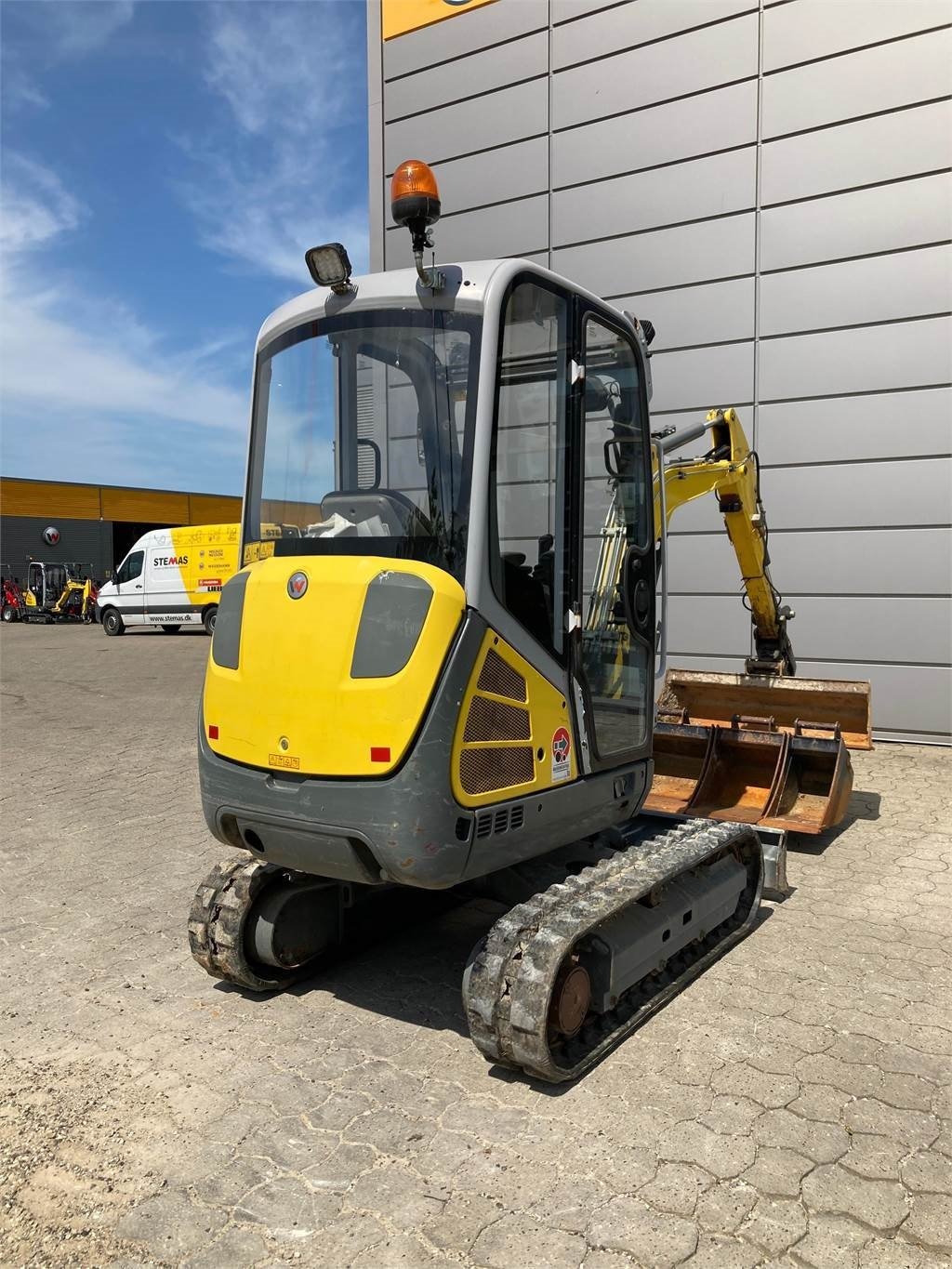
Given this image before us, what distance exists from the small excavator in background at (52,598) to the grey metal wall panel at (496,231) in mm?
24732

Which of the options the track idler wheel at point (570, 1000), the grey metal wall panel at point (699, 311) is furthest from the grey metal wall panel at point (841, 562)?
the track idler wheel at point (570, 1000)

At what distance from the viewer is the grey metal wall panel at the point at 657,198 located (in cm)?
987

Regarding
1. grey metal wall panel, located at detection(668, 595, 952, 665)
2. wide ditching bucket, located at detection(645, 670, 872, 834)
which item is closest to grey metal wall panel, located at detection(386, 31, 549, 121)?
grey metal wall panel, located at detection(668, 595, 952, 665)

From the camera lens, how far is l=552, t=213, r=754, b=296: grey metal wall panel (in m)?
9.94

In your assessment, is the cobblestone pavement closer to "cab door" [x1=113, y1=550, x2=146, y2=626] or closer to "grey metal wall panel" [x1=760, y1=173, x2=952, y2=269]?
"grey metal wall panel" [x1=760, y1=173, x2=952, y2=269]

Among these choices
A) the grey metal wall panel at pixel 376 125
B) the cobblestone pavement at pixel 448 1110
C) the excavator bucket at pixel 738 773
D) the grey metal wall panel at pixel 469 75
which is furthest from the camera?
the grey metal wall panel at pixel 376 125

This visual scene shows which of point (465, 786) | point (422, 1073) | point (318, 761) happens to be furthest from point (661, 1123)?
point (318, 761)

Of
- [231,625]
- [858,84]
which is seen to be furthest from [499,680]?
[858,84]

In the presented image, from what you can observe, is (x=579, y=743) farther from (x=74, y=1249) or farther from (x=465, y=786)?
(x=74, y=1249)

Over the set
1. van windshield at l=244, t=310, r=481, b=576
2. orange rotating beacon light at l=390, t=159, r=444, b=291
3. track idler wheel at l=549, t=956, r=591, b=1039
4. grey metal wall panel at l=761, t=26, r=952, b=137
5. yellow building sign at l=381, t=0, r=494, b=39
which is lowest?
track idler wheel at l=549, t=956, r=591, b=1039

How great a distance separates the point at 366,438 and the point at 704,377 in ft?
23.9

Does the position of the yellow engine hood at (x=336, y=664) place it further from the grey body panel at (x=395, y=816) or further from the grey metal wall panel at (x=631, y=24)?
the grey metal wall panel at (x=631, y=24)

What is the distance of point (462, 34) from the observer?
1148 cm

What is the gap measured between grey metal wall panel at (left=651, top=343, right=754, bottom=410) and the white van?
1410 centimetres
